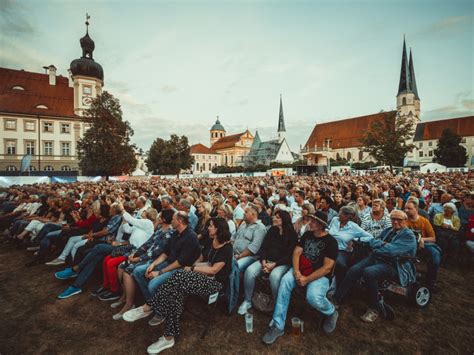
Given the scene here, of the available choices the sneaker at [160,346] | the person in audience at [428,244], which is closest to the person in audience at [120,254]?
the sneaker at [160,346]

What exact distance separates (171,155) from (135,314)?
4687 cm

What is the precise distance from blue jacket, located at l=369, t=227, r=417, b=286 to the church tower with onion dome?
2078 inches

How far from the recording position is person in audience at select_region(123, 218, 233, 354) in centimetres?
317

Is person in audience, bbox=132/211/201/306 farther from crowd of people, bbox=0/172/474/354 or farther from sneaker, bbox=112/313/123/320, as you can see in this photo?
sneaker, bbox=112/313/123/320

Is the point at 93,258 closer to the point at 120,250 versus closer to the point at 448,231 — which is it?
the point at 120,250

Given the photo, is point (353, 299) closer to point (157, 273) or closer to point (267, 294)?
point (267, 294)

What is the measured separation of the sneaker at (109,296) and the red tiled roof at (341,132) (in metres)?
77.9

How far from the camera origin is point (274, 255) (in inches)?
158

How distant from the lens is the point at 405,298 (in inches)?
160

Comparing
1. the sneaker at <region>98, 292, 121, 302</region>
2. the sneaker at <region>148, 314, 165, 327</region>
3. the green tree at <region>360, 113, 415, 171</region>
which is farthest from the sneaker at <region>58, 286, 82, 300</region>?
the green tree at <region>360, 113, 415, 171</region>

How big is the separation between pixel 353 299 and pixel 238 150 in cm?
10007

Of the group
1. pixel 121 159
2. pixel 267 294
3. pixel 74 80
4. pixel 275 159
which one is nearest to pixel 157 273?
pixel 267 294

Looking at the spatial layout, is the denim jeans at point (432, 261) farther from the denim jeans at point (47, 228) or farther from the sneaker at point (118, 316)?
the denim jeans at point (47, 228)

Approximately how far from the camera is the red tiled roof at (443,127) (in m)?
66.5
